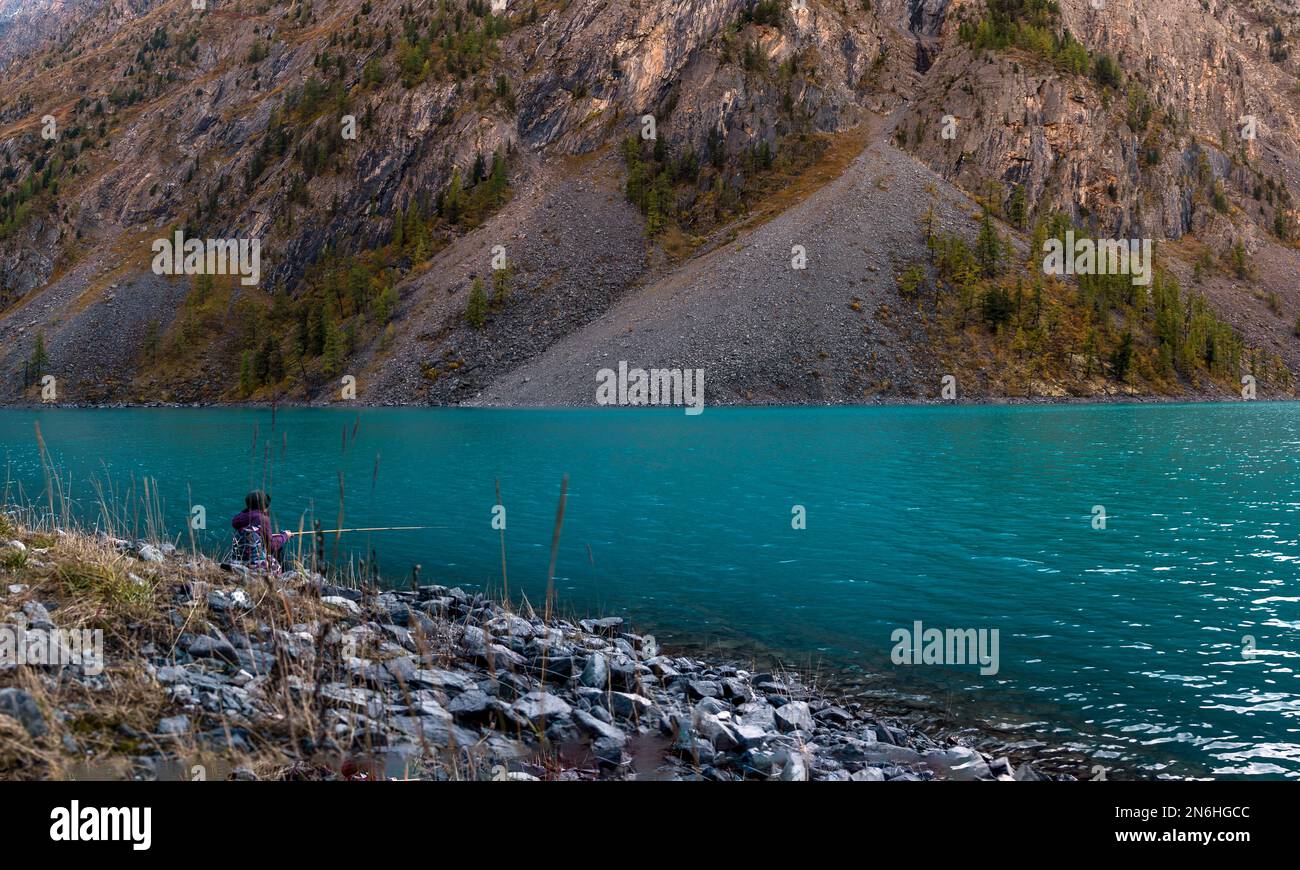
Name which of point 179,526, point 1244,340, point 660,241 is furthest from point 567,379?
point 1244,340

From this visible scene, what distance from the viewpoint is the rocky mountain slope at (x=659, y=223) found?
401 feet

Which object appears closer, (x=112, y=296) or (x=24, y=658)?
(x=24, y=658)

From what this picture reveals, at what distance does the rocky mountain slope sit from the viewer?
122375 mm

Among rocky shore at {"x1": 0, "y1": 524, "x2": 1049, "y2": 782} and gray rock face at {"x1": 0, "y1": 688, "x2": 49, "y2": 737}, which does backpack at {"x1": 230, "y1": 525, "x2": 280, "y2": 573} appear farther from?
gray rock face at {"x1": 0, "y1": 688, "x2": 49, "y2": 737}

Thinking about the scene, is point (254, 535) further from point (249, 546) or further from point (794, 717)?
point (794, 717)

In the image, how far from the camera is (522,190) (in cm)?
16262

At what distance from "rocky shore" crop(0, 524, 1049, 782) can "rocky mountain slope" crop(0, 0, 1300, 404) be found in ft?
331

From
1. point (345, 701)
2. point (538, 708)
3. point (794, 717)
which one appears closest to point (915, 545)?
point (794, 717)

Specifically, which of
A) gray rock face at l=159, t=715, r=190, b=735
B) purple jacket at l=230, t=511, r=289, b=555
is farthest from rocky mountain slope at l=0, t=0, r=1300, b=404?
gray rock face at l=159, t=715, r=190, b=735

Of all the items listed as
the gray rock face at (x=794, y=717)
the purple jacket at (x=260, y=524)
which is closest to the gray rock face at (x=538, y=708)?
the gray rock face at (x=794, y=717)
